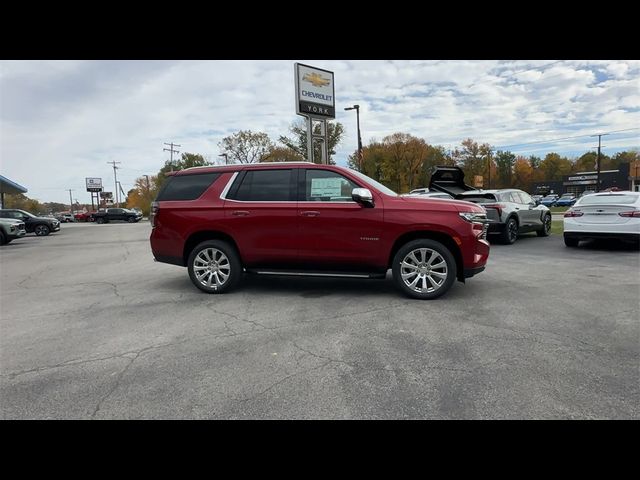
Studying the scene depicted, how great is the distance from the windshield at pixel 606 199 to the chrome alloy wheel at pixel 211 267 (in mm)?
9044

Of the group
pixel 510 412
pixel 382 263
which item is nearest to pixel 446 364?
pixel 510 412

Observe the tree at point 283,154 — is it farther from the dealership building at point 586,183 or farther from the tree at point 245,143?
the dealership building at point 586,183

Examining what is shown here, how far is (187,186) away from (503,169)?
3242 inches

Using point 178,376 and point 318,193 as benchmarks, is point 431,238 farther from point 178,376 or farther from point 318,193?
point 178,376

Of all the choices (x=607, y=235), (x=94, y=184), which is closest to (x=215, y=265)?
(x=607, y=235)

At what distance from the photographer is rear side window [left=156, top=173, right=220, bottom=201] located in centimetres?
611

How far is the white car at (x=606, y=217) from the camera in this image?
350 inches

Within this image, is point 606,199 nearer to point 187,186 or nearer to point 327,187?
point 327,187

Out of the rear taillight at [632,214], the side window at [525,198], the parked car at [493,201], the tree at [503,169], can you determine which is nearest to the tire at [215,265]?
the parked car at [493,201]

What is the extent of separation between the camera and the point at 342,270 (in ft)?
18.7

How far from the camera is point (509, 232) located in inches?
440

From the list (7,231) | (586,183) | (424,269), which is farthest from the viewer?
(586,183)
